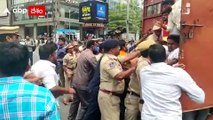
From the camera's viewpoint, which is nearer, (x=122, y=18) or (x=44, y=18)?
(x=44, y=18)

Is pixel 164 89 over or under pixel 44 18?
under

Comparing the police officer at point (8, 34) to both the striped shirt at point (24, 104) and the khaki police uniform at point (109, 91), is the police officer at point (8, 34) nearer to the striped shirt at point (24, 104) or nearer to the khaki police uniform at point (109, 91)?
the khaki police uniform at point (109, 91)

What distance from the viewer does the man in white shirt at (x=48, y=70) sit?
3.12 m

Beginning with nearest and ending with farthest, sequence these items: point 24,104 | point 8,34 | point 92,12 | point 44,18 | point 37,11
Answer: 1. point 24,104
2. point 8,34
3. point 37,11
4. point 92,12
5. point 44,18

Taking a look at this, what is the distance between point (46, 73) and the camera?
3348mm

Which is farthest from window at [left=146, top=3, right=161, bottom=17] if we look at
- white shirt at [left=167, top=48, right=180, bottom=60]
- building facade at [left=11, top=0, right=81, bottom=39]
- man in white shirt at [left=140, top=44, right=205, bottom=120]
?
building facade at [left=11, top=0, right=81, bottom=39]

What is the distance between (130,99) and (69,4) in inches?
1229

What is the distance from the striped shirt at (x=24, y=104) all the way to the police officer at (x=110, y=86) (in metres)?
2.39

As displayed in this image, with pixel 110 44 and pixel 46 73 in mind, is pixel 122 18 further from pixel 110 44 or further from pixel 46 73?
pixel 46 73

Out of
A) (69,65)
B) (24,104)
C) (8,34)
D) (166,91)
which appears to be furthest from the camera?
(69,65)

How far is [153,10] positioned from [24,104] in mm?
3912

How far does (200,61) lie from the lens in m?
A: 2.93

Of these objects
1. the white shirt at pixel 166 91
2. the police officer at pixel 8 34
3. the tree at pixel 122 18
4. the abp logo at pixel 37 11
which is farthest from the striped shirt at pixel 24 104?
the tree at pixel 122 18

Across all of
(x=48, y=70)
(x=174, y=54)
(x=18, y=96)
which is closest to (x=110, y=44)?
(x=174, y=54)
